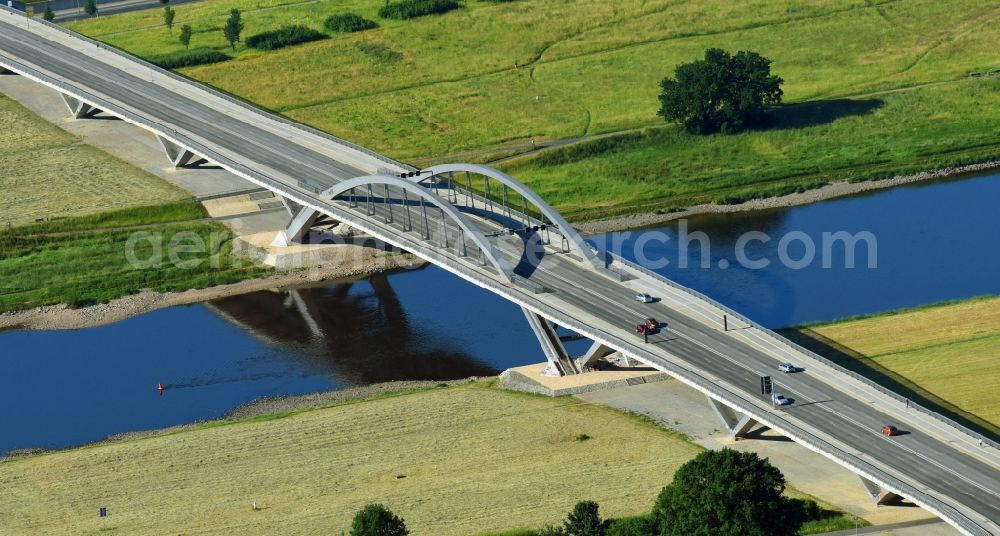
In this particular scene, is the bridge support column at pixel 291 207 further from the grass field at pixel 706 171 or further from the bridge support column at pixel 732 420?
the bridge support column at pixel 732 420

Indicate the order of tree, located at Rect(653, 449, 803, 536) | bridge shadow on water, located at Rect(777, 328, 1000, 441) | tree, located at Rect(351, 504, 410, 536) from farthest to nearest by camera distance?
bridge shadow on water, located at Rect(777, 328, 1000, 441) → tree, located at Rect(351, 504, 410, 536) → tree, located at Rect(653, 449, 803, 536)

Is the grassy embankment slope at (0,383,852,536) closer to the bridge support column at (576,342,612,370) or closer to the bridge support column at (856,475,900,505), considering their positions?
the bridge support column at (576,342,612,370)

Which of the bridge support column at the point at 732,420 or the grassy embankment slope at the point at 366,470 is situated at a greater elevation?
the bridge support column at the point at 732,420

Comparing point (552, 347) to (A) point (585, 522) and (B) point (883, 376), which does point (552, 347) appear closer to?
(B) point (883, 376)

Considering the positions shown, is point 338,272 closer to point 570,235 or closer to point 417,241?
point 417,241

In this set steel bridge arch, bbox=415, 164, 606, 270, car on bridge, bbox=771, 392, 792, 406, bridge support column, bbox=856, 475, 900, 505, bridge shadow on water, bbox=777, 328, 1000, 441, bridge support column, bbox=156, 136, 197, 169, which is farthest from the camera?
bridge support column, bbox=156, 136, 197, 169

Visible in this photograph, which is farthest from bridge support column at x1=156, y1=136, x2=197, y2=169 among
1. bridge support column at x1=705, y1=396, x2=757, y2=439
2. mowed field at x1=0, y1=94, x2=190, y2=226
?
bridge support column at x1=705, y1=396, x2=757, y2=439

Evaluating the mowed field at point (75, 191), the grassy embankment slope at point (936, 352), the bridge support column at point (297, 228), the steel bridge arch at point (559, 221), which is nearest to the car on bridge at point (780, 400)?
the grassy embankment slope at point (936, 352)
